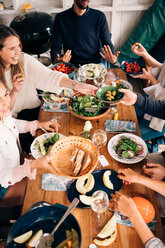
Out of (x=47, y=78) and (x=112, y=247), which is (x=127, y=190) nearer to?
(x=112, y=247)

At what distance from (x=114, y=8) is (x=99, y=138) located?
2911 mm

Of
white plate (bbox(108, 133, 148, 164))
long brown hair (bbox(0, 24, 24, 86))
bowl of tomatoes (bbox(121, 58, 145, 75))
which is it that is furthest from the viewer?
bowl of tomatoes (bbox(121, 58, 145, 75))

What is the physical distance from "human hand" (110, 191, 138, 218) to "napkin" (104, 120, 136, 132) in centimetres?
59

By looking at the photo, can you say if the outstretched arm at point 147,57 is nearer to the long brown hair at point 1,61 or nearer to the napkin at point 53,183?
the long brown hair at point 1,61

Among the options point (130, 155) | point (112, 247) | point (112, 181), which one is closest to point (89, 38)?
point (130, 155)

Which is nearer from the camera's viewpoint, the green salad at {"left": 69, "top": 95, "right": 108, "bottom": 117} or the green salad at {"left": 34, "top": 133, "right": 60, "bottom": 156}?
the green salad at {"left": 34, "top": 133, "right": 60, "bottom": 156}

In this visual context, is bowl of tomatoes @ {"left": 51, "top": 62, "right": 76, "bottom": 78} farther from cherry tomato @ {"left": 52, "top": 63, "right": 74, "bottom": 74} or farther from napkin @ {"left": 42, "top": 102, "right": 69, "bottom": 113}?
napkin @ {"left": 42, "top": 102, "right": 69, "bottom": 113}

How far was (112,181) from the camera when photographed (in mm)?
1380

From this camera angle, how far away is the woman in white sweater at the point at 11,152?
137 centimetres

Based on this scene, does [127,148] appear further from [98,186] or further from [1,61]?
[1,61]

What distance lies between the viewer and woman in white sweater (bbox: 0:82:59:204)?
4.48ft

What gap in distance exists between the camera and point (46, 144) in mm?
1546

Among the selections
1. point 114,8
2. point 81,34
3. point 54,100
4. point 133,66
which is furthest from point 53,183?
point 114,8

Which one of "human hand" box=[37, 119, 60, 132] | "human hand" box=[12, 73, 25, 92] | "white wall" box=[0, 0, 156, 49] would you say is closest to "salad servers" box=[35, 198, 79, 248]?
"human hand" box=[37, 119, 60, 132]
